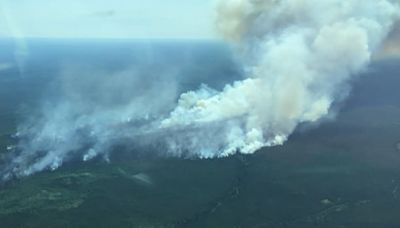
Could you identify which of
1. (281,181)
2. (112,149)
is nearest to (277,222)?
(281,181)

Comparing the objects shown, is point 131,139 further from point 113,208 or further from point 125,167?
point 113,208

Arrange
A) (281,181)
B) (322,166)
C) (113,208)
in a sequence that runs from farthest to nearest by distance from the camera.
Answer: (322,166)
(281,181)
(113,208)

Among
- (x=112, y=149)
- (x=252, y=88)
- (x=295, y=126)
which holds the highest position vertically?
(x=252, y=88)

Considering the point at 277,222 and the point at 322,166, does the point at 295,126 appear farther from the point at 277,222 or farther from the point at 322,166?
the point at 277,222

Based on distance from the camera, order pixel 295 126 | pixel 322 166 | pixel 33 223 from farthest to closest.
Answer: pixel 295 126, pixel 322 166, pixel 33 223

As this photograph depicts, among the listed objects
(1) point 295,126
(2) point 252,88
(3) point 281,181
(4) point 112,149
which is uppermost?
(2) point 252,88

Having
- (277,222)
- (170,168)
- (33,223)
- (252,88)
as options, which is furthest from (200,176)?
(252,88)

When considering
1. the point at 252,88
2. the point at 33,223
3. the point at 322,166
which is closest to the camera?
the point at 33,223

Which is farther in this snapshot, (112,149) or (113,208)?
(112,149)

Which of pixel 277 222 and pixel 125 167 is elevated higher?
pixel 125 167

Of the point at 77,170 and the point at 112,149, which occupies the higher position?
the point at 112,149
